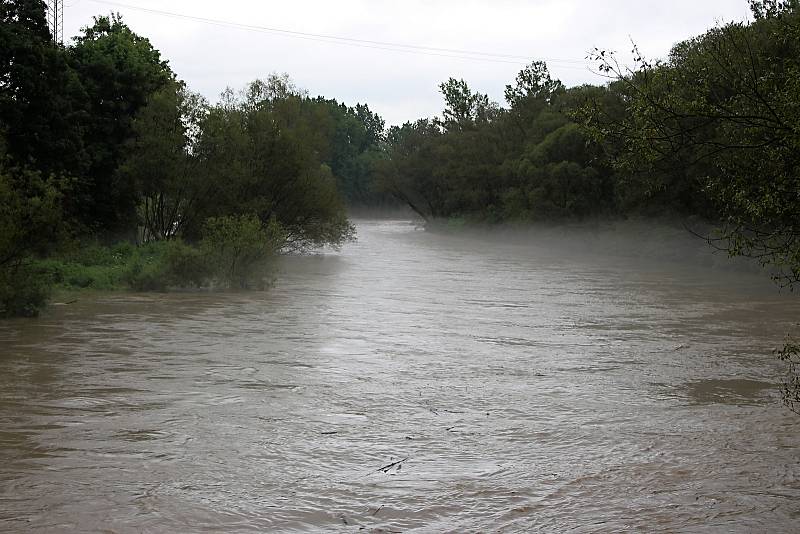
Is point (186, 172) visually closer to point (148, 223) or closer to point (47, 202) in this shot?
point (148, 223)

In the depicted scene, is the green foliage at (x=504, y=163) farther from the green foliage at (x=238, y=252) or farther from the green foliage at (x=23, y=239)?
the green foliage at (x=23, y=239)

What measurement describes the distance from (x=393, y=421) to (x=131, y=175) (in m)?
29.1

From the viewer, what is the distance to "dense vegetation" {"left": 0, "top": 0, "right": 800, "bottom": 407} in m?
9.98

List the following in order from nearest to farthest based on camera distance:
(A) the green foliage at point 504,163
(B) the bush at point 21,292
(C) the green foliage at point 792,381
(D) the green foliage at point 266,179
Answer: (C) the green foliage at point 792,381 → (B) the bush at point 21,292 → (D) the green foliage at point 266,179 → (A) the green foliage at point 504,163

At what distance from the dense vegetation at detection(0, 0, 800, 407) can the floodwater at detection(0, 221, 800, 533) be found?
1574mm

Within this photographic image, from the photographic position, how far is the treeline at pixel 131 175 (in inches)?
871

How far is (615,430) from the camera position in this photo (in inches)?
448

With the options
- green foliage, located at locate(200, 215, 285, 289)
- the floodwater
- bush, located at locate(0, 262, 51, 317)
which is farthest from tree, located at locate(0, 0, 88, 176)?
the floodwater

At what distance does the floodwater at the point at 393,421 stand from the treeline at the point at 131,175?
3240 mm

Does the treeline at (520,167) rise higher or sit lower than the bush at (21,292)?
higher

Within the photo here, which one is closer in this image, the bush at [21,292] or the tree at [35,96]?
the bush at [21,292]

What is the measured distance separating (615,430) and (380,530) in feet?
15.4

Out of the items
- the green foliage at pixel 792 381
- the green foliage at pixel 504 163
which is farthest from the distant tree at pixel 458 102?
the green foliage at pixel 792 381

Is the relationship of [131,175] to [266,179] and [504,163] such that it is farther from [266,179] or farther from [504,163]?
[504,163]
